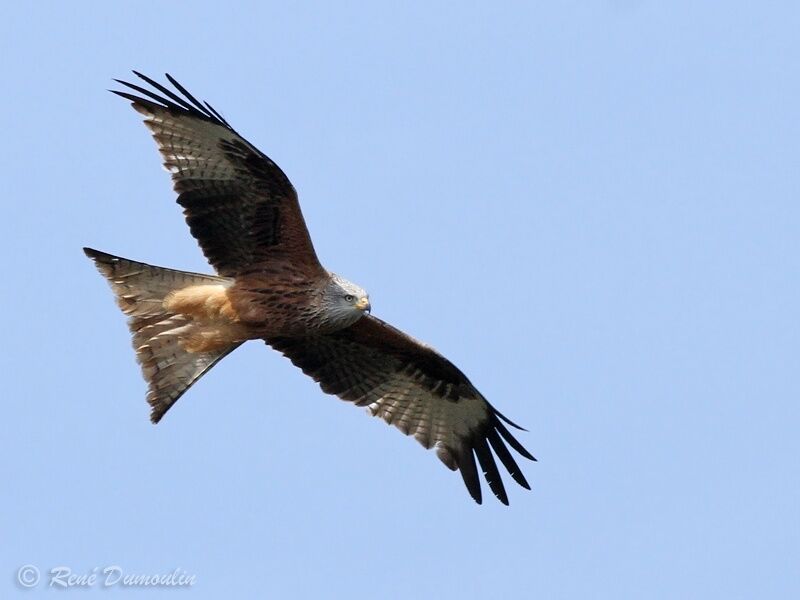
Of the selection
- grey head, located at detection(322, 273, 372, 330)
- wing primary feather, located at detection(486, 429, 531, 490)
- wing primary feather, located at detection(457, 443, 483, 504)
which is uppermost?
grey head, located at detection(322, 273, 372, 330)

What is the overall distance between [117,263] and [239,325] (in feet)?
3.60

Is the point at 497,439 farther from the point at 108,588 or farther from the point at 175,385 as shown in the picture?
the point at 108,588

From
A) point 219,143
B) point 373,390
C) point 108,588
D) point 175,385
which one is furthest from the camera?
point 373,390

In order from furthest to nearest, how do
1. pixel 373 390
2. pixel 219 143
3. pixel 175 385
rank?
pixel 373 390 < pixel 175 385 < pixel 219 143

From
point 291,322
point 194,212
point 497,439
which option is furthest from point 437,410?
point 194,212

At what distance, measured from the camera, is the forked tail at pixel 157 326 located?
13.1m

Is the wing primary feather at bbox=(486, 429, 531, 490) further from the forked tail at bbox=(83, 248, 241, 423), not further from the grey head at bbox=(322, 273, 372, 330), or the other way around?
the forked tail at bbox=(83, 248, 241, 423)

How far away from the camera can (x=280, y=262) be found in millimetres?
12945

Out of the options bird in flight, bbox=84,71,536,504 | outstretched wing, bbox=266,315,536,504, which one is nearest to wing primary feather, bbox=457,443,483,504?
outstretched wing, bbox=266,315,536,504

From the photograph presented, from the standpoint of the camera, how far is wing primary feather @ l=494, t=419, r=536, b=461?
14.2m

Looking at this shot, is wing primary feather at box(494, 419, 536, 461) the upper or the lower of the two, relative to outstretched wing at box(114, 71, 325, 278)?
lower

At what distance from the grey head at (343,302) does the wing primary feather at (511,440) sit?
2.14 meters

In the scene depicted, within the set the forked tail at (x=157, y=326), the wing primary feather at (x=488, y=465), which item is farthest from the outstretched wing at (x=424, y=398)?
the forked tail at (x=157, y=326)

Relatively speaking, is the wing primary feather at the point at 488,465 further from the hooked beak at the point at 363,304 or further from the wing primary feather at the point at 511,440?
the hooked beak at the point at 363,304
